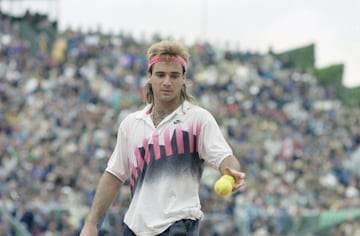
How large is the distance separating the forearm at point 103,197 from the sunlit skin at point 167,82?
24.7 inches

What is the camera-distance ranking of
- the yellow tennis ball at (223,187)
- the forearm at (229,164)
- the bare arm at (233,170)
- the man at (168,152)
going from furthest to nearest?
the man at (168,152) < the forearm at (229,164) < the bare arm at (233,170) < the yellow tennis ball at (223,187)

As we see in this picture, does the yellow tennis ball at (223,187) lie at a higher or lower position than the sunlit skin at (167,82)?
lower

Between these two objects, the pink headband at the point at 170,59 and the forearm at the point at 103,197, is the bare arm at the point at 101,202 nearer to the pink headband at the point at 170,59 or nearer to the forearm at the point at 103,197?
the forearm at the point at 103,197

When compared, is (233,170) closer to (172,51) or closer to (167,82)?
(167,82)

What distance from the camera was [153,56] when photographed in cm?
702

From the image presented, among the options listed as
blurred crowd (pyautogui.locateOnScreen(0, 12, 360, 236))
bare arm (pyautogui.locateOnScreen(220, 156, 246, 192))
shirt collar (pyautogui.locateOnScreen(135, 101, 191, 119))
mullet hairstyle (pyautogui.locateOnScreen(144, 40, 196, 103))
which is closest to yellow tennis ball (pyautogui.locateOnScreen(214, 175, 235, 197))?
bare arm (pyautogui.locateOnScreen(220, 156, 246, 192))

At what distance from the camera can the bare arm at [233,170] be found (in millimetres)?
6422

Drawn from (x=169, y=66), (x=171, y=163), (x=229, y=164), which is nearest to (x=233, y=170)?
(x=229, y=164)

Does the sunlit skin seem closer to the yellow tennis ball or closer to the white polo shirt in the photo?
the white polo shirt

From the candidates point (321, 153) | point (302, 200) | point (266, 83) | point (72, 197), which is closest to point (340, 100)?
point (266, 83)

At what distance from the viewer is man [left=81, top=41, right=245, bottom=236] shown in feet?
22.4

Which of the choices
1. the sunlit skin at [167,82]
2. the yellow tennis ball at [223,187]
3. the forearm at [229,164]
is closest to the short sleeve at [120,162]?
the sunlit skin at [167,82]

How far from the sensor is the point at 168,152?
6.88 metres

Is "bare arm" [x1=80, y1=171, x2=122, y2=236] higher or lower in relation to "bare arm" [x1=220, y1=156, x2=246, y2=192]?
lower
